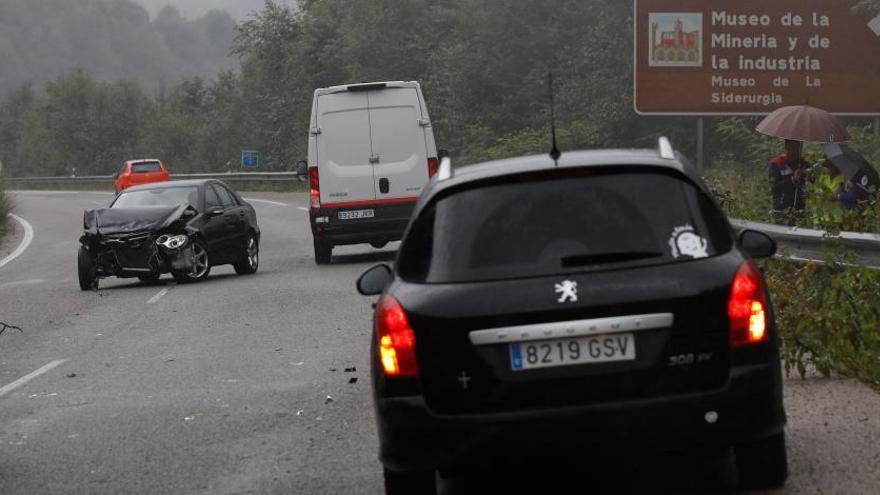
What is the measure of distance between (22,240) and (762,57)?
21.6 metres

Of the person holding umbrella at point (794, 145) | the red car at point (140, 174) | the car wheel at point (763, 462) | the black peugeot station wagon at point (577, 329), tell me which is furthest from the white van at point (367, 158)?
the red car at point (140, 174)

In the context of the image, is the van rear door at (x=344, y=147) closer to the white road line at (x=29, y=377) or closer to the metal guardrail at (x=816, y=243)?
the white road line at (x=29, y=377)

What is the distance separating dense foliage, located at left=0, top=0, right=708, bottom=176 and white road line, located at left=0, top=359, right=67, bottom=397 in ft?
79.8

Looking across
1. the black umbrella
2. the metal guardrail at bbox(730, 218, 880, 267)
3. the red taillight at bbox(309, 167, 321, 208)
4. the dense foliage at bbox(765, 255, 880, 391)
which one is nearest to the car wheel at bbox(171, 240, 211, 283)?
the red taillight at bbox(309, 167, 321, 208)

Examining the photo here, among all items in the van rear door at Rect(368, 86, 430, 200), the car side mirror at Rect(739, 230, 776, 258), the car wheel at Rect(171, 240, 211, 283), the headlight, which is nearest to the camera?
the car side mirror at Rect(739, 230, 776, 258)

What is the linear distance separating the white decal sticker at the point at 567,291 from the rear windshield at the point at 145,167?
170 feet

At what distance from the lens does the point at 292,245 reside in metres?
27.4

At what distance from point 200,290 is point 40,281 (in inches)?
194

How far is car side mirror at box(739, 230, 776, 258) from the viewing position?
21.6ft

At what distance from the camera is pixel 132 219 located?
65.6 ft

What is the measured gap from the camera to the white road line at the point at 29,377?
11.0 m

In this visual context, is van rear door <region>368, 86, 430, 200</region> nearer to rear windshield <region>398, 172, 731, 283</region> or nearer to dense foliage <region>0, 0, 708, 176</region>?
rear windshield <region>398, 172, 731, 283</region>

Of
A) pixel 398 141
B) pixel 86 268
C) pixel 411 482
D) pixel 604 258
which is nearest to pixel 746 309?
pixel 604 258

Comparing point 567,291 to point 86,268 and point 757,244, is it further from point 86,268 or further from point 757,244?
point 86,268
